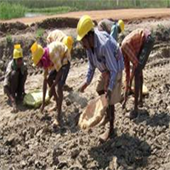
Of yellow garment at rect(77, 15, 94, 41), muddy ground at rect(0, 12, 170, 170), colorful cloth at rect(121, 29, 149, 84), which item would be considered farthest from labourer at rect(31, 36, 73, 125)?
yellow garment at rect(77, 15, 94, 41)

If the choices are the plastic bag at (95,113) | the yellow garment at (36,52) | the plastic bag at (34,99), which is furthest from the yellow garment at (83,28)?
the plastic bag at (34,99)

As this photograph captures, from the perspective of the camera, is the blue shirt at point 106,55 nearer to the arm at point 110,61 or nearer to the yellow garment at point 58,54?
the arm at point 110,61

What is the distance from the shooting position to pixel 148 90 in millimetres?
8203

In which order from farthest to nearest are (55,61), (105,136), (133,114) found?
1. (133,114)
2. (55,61)
3. (105,136)

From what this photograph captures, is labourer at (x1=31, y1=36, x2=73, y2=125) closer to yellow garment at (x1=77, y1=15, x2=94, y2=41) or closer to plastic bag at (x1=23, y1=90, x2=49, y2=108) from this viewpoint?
plastic bag at (x1=23, y1=90, x2=49, y2=108)

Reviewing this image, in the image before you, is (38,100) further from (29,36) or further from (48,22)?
(48,22)

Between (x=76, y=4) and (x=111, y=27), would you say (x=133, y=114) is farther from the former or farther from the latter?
(x=76, y=4)

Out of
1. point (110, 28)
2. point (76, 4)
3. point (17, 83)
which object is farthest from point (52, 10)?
point (110, 28)

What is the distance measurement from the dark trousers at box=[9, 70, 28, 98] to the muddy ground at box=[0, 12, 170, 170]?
25 centimetres

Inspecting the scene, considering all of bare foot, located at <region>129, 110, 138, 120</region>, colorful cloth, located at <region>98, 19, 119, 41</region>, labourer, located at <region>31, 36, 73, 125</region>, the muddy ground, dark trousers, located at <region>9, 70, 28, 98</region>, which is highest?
colorful cloth, located at <region>98, 19, 119, 41</region>

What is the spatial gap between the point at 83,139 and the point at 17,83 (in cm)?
209

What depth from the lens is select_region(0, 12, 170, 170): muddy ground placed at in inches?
248

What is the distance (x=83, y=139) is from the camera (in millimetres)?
6730

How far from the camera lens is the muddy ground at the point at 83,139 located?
20.6ft
